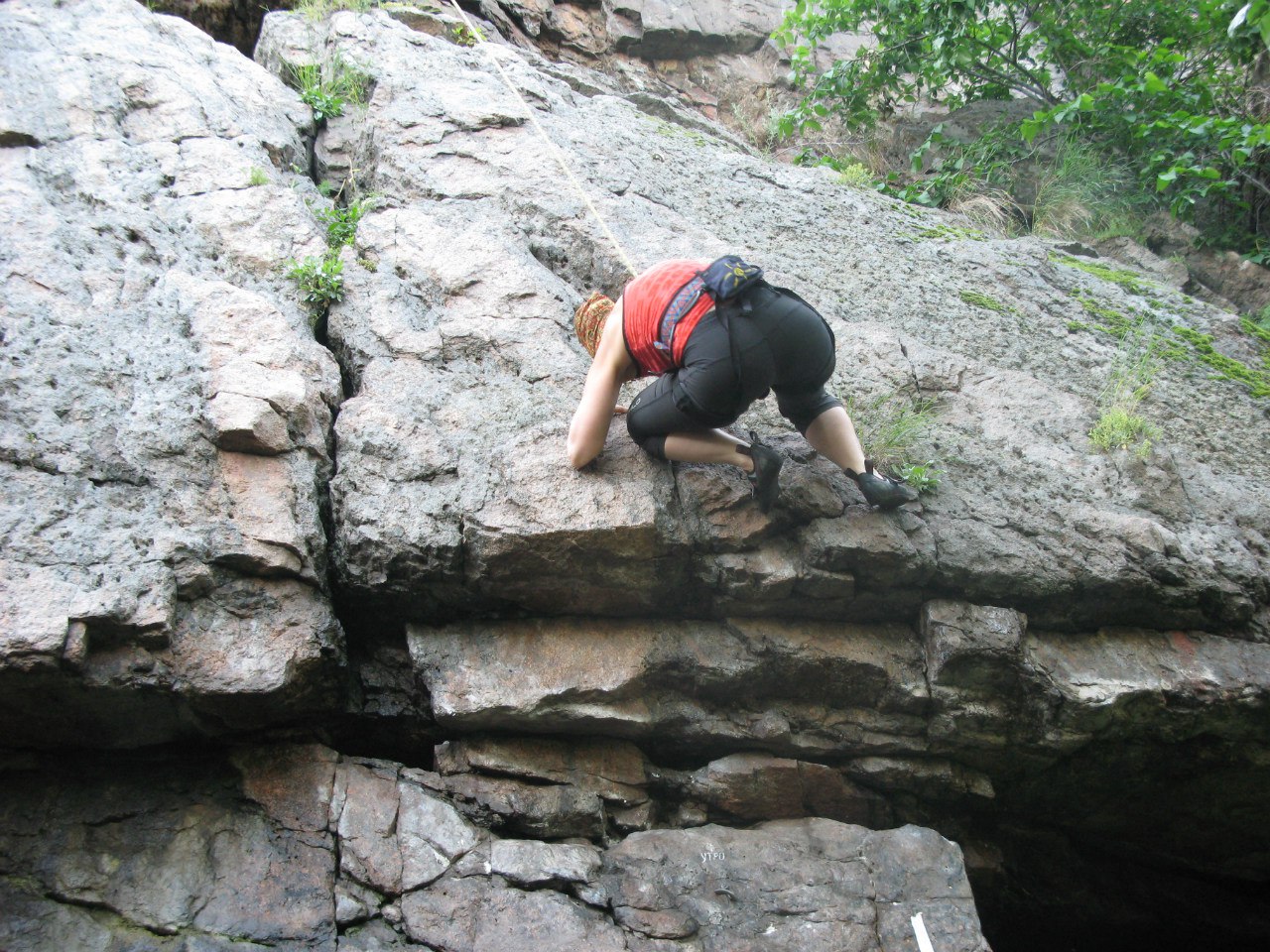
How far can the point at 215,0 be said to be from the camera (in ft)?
25.1

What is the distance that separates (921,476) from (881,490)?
15.4 inches

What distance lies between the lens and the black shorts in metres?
3.83

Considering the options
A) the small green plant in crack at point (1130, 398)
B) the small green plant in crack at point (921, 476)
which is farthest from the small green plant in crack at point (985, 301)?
the small green plant in crack at point (921, 476)

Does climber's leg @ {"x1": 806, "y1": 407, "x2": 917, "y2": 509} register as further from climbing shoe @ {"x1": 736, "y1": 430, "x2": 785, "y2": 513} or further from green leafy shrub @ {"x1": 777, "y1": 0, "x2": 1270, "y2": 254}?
green leafy shrub @ {"x1": 777, "y1": 0, "x2": 1270, "y2": 254}

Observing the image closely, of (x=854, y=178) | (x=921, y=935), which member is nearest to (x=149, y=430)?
(x=921, y=935)

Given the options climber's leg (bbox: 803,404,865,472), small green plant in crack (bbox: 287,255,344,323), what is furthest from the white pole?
small green plant in crack (bbox: 287,255,344,323)

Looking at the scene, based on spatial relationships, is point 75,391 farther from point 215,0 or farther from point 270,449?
point 215,0

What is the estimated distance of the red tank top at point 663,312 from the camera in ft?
12.7

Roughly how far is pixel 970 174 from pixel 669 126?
2.63 meters

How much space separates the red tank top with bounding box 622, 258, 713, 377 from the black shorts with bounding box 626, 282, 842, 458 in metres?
0.05

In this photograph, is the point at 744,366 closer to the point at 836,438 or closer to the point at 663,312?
the point at 663,312

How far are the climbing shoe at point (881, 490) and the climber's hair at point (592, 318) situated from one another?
4.44 ft

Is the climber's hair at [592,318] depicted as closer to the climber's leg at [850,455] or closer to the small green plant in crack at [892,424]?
the climber's leg at [850,455]

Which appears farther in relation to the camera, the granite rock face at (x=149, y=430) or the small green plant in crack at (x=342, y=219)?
the small green plant in crack at (x=342, y=219)
